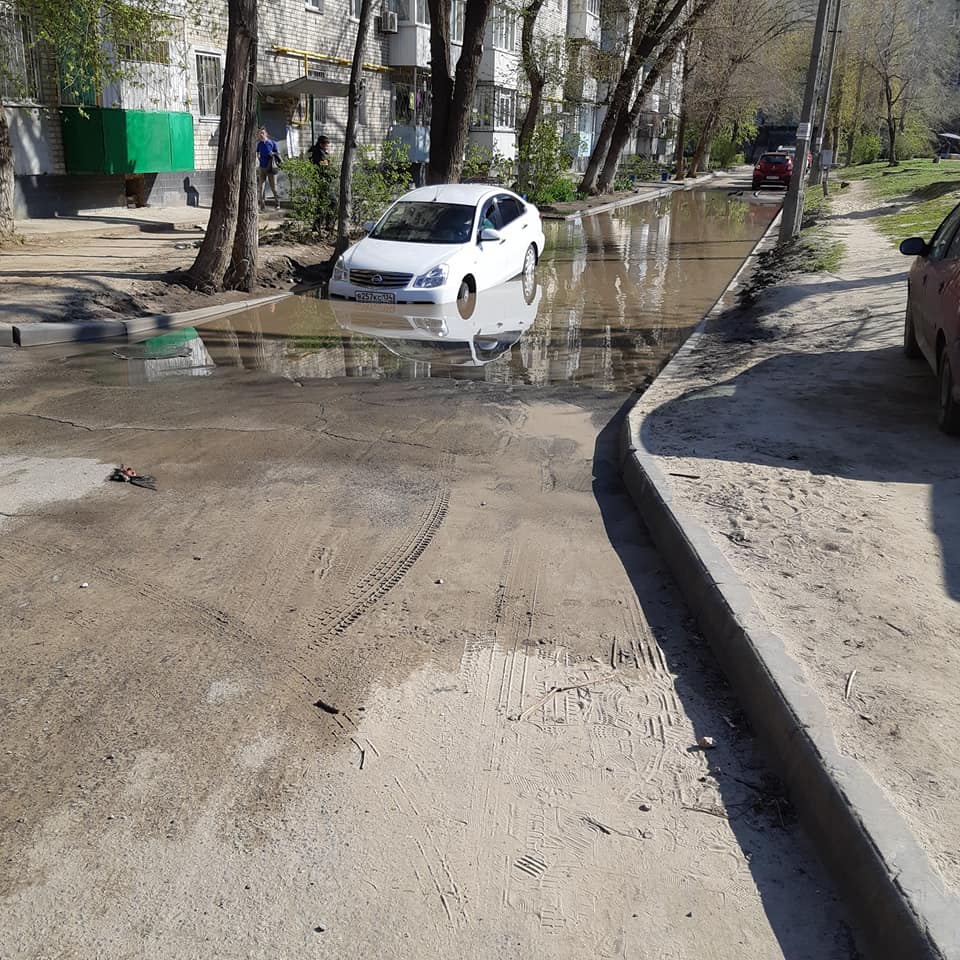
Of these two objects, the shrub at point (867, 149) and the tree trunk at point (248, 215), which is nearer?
the tree trunk at point (248, 215)

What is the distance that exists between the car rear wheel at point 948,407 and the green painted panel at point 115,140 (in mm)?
19727

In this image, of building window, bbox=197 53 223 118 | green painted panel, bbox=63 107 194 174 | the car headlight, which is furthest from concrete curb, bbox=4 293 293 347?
building window, bbox=197 53 223 118

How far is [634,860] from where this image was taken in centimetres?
338

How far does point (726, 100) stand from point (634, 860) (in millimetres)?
58287

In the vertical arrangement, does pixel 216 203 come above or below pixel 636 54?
below

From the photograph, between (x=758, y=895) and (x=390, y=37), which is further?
(x=390, y=37)

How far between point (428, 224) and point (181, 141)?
1174 cm

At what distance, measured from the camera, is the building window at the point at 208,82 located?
27281mm

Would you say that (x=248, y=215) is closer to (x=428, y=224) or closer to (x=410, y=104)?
(x=428, y=224)

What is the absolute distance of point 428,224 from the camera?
50.7 ft

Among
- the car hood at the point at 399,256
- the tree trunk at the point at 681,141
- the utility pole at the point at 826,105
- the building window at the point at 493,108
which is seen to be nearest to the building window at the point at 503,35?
the building window at the point at 493,108

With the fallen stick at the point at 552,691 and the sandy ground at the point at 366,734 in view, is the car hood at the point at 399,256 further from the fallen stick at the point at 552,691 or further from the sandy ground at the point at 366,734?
the fallen stick at the point at 552,691

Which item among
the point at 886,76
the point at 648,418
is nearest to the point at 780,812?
the point at 648,418

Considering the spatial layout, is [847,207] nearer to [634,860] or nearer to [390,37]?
[390,37]
